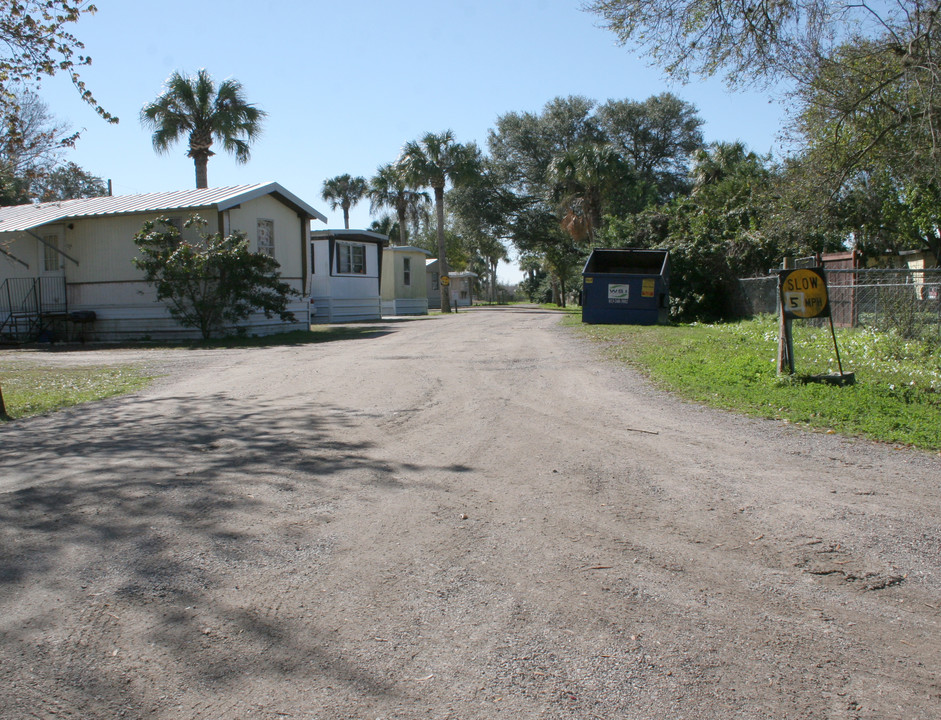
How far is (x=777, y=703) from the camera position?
8.80 ft

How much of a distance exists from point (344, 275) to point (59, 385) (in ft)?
60.7

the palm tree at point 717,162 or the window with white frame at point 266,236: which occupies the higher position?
the palm tree at point 717,162

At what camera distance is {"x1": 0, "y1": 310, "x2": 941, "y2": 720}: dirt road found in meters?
2.77

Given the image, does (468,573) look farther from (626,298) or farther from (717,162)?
(717,162)

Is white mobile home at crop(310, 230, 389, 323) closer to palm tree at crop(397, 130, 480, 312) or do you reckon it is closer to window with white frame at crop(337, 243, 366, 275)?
window with white frame at crop(337, 243, 366, 275)

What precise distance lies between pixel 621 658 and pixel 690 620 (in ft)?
1.56

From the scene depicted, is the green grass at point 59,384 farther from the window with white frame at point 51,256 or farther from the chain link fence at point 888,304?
the chain link fence at point 888,304

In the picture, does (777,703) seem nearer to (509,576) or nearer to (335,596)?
(509,576)

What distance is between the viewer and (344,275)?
95.0ft

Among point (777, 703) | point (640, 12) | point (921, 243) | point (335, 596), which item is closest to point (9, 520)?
point (335, 596)

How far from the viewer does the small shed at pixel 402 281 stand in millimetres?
35844

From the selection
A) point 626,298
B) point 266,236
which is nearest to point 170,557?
point 626,298

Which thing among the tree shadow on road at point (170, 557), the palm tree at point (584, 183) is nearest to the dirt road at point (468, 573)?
the tree shadow on road at point (170, 557)

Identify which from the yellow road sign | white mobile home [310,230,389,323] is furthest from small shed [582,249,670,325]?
white mobile home [310,230,389,323]
